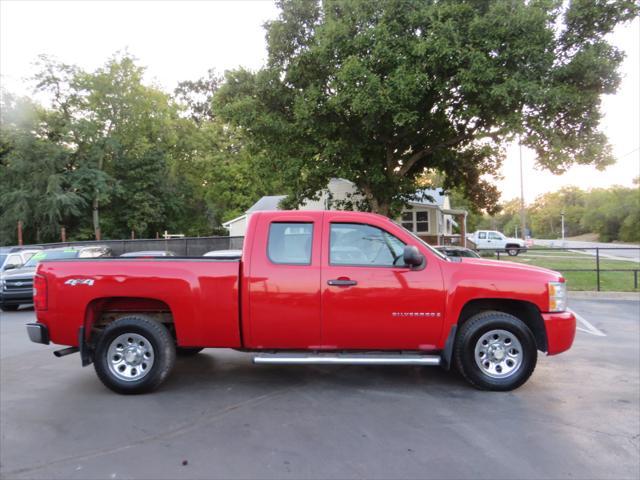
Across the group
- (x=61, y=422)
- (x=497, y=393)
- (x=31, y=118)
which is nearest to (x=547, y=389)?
(x=497, y=393)

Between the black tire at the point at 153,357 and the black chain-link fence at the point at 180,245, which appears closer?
the black tire at the point at 153,357

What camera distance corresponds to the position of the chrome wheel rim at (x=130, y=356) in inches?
192

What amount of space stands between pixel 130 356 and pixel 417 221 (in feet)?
77.4

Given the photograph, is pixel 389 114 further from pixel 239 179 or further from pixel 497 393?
pixel 239 179

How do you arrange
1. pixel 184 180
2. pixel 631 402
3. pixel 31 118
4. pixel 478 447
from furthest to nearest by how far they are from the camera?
pixel 184 180, pixel 31 118, pixel 631 402, pixel 478 447

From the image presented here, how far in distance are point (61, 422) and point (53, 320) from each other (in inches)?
46.4

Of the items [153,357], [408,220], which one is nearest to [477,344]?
[153,357]

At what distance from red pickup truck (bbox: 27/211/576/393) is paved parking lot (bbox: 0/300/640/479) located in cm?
43

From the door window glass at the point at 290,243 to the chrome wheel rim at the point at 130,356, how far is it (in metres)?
1.71

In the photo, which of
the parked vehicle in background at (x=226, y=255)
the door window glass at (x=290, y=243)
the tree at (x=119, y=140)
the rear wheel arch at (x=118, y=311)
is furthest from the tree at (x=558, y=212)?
the rear wheel arch at (x=118, y=311)

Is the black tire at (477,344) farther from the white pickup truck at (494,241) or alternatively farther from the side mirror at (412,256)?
the white pickup truck at (494,241)

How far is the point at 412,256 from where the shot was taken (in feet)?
15.1

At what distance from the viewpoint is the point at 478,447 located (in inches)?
143

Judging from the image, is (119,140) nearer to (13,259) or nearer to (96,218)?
(96,218)
